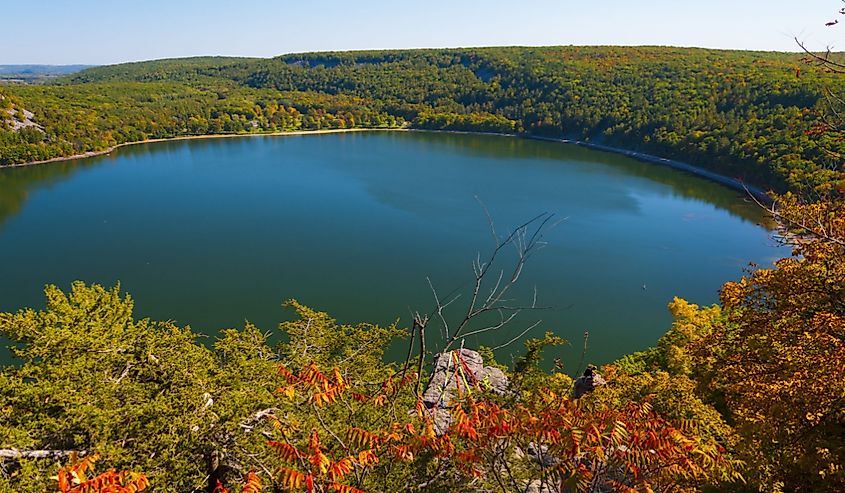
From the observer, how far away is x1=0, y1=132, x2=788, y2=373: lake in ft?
71.3

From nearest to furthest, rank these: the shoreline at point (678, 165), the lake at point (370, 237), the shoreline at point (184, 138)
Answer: the lake at point (370, 237) → the shoreline at point (678, 165) → the shoreline at point (184, 138)

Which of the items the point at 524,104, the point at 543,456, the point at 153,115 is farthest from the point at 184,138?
the point at 543,456

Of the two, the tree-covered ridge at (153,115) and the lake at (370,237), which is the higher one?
the tree-covered ridge at (153,115)

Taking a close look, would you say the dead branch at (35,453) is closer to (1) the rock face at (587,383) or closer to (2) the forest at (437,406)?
(2) the forest at (437,406)

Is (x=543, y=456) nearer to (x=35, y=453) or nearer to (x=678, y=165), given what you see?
(x=35, y=453)

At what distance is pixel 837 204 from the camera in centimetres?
549

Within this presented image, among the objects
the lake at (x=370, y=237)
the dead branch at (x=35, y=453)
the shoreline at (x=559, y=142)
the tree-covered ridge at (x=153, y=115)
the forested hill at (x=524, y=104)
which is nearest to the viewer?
the dead branch at (x=35, y=453)

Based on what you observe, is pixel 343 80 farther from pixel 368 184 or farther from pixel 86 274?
pixel 86 274

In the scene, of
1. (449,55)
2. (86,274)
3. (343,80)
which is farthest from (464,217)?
(449,55)

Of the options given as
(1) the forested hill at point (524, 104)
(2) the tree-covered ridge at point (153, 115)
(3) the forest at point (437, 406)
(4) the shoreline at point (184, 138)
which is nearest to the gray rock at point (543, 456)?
(3) the forest at point (437, 406)

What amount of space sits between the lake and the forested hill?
206 inches

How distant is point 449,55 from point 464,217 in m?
110

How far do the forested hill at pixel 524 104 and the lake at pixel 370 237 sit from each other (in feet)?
17.2

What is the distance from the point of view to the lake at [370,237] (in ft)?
71.3
